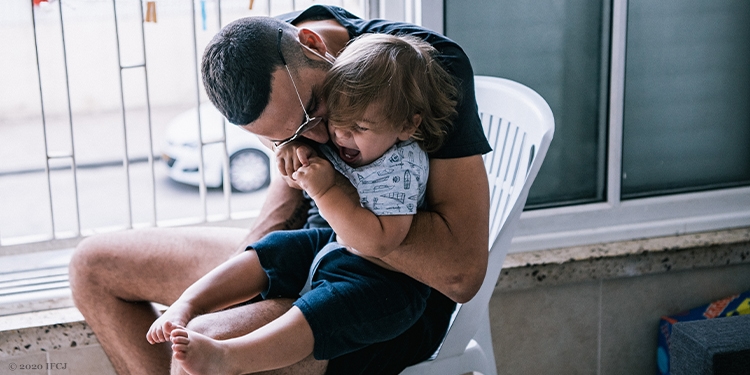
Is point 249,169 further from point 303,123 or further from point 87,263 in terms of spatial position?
point 303,123

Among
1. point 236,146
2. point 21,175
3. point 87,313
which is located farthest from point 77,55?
point 87,313

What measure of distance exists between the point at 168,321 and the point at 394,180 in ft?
1.42

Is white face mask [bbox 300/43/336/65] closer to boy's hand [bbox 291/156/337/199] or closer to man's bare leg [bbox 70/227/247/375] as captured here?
boy's hand [bbox 291/156/337/199]

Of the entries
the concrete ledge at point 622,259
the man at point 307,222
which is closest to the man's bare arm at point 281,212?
the man at point 307,222

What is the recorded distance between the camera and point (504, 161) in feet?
4.99

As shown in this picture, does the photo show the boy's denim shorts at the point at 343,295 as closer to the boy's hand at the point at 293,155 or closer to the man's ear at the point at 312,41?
the boy's hand at the point at 293,155

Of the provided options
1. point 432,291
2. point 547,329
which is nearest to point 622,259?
point 547,329

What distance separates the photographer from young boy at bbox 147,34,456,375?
110cm

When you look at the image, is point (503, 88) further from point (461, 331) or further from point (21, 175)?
point (21, 175)

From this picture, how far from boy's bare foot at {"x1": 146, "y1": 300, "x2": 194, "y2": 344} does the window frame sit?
106cm

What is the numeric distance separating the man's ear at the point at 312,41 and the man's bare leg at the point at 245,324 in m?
0.45

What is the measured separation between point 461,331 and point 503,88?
1.80 feet

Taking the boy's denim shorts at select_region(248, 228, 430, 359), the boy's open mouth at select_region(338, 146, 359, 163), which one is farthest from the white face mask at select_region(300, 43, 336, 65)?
the boy's denim shorts at select_region(248, 228, 430, 359)

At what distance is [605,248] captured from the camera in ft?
6.54
